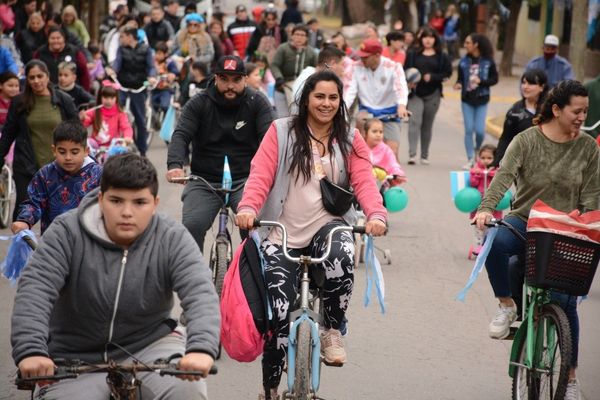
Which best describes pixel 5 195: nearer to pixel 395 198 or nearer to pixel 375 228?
pixel 395 198

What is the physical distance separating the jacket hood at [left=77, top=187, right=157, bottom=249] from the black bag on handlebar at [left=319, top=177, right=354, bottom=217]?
5.76 feet

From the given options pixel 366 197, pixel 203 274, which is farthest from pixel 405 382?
pixel 203 274

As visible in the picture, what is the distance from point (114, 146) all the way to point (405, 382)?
6.71 m

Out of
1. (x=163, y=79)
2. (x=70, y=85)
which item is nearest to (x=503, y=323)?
(x=70, y=85)

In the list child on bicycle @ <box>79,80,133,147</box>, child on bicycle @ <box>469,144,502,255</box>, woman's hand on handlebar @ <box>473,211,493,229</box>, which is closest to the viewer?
woman's hand on handlebar @ <box>473,211,493,229</box>

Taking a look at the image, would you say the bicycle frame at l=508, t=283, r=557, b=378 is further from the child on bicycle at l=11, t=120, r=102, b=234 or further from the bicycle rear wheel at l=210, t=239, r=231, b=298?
the child on bicycle at l=11, t=120, r=102, b=234

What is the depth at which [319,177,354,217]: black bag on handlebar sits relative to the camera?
6297mm

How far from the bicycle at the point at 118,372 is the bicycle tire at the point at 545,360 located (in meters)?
2.38

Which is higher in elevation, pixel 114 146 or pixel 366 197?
pixel 366 197

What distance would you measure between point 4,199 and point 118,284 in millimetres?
8714

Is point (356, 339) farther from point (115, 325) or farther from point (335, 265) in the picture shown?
point (115, 325)

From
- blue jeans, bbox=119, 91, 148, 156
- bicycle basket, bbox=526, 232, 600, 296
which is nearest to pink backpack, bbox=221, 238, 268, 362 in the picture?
bicycle basket, bbox=526, 232, 600, 296

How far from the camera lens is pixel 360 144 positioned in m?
6.49

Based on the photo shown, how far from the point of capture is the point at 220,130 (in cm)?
852
